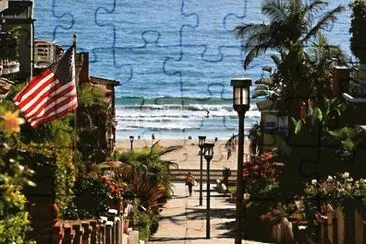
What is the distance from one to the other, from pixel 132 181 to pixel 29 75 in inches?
163

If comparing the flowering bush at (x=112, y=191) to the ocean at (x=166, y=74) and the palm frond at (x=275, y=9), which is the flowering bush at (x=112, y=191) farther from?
the ocean at (x=166, y=74)

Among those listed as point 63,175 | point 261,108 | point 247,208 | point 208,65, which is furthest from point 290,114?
point 208,65

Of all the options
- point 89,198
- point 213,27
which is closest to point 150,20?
point 213,27

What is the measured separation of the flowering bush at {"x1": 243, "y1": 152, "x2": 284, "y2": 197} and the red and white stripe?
14211 mm

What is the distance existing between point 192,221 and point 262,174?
9.65 ft

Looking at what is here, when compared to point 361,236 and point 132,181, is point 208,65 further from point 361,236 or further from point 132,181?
point 361,236

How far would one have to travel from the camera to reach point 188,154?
60.6 metres

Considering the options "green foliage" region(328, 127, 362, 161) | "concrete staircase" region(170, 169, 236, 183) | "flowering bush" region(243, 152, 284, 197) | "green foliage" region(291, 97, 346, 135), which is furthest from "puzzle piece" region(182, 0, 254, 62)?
"green foliage" region(328, 127, 362, 161)

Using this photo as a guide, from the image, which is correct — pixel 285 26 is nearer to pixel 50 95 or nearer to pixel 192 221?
pixel 192 221

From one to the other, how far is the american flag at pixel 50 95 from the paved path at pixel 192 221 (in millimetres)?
8507

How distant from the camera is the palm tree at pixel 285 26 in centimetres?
3978

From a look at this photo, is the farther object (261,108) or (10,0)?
(261,108)

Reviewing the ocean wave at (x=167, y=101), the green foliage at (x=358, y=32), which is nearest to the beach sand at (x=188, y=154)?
the ocean wave at (x=167, y=101)

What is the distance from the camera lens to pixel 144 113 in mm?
65688
